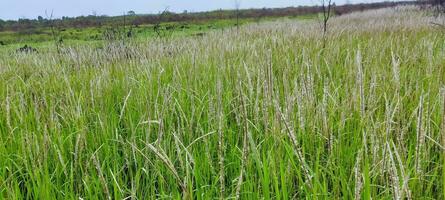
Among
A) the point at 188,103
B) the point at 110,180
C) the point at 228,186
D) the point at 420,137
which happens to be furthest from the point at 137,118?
the point at 420,137

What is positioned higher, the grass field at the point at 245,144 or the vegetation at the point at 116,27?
the vegetation at the point at 116,27

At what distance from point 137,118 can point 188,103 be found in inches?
17.6

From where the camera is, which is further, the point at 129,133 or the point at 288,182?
the point at 129,133

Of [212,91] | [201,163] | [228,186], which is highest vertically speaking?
[212,91]

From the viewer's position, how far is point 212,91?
130 inches

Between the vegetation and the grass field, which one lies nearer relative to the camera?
the grass field

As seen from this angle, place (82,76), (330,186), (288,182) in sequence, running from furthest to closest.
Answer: (82,76) → (330,186) → (288,182)

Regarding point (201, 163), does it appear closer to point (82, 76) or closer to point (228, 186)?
point (228, 186)

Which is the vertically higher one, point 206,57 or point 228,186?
point 206,57

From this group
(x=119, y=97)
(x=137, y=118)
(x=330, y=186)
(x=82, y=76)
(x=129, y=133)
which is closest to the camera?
(x=330, y=186)

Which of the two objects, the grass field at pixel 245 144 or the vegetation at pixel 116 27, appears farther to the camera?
the vegetation at pixel 116 27

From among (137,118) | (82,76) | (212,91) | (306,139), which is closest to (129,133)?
(137,118)

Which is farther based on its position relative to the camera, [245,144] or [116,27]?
[116,27]

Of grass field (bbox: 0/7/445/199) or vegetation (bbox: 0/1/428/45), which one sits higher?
vegetation (bbox: 0/1/428/45)
